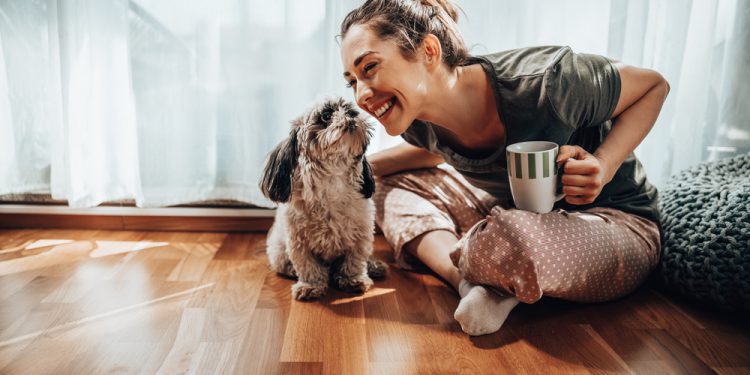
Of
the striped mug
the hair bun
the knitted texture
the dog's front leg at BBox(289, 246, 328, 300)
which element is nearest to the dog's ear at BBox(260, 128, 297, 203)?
the dog's front leg at BBox(289, 246, 328, 300)

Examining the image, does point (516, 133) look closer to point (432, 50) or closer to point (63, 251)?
point (432, 50)

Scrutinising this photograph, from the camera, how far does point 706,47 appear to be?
6.32 ft

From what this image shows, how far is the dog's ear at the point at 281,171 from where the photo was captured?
1484 mm

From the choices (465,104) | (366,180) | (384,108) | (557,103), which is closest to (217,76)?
(366,180)

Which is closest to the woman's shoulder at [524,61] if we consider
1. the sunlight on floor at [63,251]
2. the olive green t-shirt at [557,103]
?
the olive green t-shirt at [557,103]

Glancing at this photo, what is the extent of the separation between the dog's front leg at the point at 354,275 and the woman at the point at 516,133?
0.21 m

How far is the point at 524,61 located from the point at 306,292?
0.92 metres

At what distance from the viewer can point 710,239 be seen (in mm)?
1467

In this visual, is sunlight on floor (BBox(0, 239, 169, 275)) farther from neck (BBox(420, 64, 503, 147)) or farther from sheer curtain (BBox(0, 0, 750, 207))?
neck (BBox(420, 64, 503, 147))

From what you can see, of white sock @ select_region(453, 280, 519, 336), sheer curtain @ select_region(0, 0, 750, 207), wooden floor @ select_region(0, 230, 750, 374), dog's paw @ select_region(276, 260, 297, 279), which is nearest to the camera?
wooden floor @ select_region(0, 230, 750, 374)

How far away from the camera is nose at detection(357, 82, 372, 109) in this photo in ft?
4.37

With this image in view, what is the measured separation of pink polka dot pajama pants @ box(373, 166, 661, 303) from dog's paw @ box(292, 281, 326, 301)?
0.34 metres

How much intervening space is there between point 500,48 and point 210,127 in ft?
3.76

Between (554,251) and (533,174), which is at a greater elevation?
(533,174)
